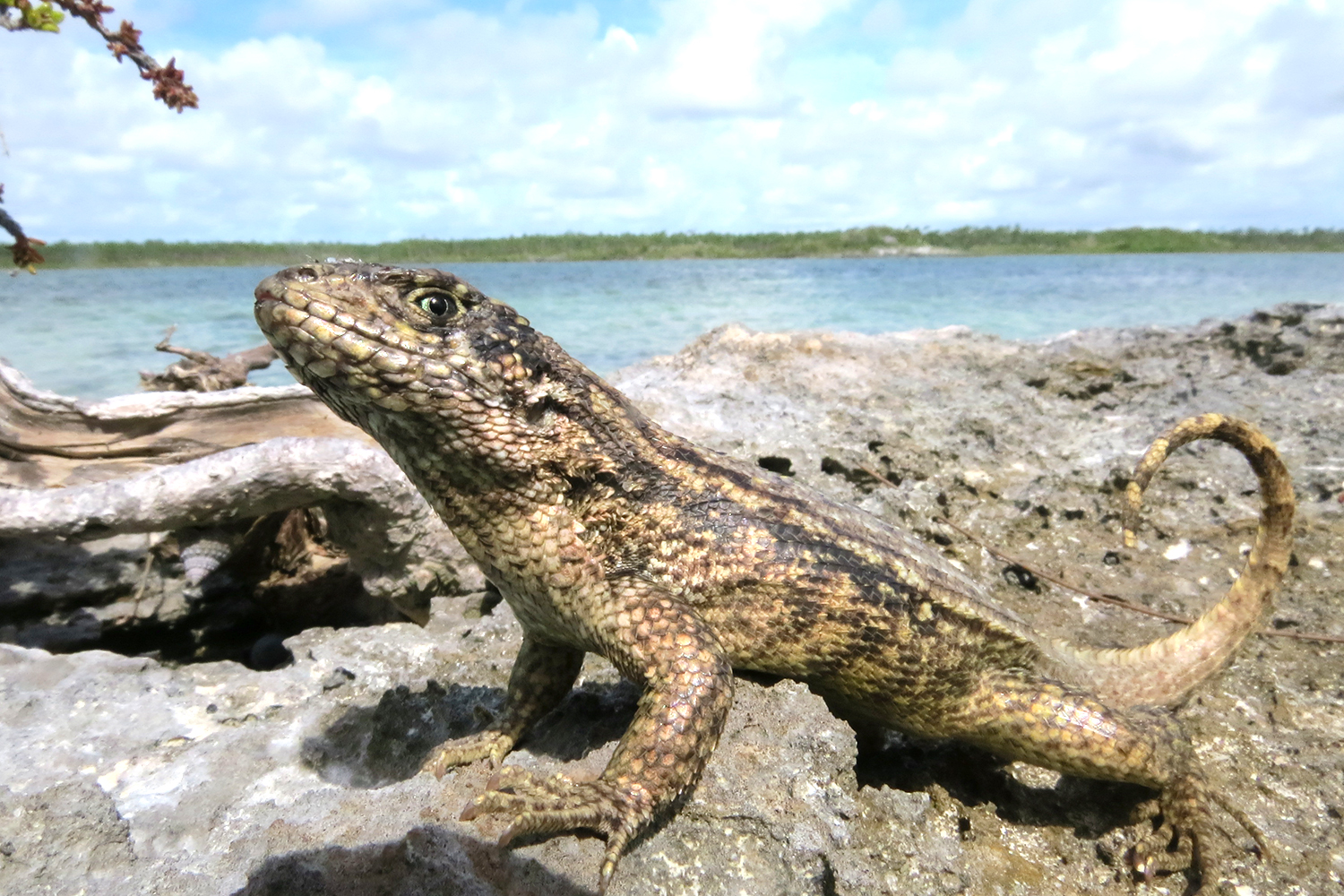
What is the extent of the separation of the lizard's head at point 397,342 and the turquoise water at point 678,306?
11.9 meters

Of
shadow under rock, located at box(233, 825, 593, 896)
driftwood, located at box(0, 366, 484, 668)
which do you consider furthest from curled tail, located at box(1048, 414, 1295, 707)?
driftwood, located at box(0, 366, 484, 668)

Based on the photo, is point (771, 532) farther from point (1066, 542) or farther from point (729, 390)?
point (729, 390)

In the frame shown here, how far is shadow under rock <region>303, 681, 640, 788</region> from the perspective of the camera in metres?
3.01

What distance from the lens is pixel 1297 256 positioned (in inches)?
2520

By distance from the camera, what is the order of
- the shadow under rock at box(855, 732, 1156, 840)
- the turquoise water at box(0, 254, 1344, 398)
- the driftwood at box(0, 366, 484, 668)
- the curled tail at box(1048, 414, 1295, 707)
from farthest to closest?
the turquoise water at box(0, 254, 1344, 398) → the driftwood at box(0, 366, 484, 668) → the curled tail at box(1048, 414, 1295, 707) → the shadow under rock at box(855, 732, 1156, 840)

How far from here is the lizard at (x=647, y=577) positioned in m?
2.39

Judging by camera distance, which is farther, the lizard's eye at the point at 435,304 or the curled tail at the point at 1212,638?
the curled tail at the point at 1212,638

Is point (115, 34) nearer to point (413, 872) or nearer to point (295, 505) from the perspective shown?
point (295, 505)

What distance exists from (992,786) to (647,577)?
175cm

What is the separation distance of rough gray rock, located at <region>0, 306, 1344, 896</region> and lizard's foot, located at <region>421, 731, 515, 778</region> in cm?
9

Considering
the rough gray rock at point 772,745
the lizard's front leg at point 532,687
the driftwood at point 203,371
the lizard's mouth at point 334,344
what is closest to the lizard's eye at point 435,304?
the lizard's mouth at point 334,344

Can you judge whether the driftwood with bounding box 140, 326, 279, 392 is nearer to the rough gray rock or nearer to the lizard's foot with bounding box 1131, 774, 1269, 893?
the rough gray rock

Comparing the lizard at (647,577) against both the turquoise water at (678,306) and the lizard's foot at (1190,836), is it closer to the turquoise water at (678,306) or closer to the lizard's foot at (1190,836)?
the lizard's foot at (1190,836)

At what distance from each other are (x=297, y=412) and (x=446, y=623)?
2.29 m
